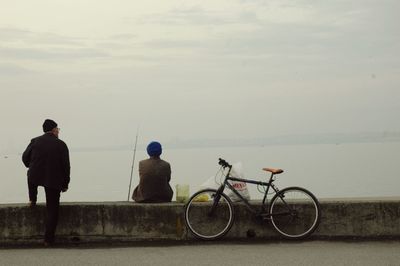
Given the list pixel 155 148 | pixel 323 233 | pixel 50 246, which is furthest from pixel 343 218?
pixel 50 246

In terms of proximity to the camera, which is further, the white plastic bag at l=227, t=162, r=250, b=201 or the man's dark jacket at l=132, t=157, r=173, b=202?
the man's dark jacket at l=132, t=157, r=173, b=202

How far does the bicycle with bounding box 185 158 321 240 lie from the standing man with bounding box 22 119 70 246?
1.85 metres

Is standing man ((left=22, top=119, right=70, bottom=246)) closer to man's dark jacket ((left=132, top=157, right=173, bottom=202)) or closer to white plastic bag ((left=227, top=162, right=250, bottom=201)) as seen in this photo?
man's dark jacket ((left=132, top=157, right=173, bottom=202))

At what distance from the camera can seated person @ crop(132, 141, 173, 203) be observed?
8.63 m

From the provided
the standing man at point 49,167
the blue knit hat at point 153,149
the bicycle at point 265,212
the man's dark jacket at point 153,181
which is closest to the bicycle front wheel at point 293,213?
the bicycle at point 265,212

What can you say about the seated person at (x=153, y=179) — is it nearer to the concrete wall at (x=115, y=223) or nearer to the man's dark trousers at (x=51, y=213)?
the concrete wall at (x=115, y=223)

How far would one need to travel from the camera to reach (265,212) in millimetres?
8242

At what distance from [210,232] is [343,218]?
6.28 feet

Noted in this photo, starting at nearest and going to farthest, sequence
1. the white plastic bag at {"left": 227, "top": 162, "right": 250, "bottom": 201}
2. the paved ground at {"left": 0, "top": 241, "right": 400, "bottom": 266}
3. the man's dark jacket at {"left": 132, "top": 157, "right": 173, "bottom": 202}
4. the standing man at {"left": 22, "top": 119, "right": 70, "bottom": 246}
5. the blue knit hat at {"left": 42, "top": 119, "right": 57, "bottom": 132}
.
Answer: the paved ground at {"left": 0, "top": 241, "right": 400, "bottom": 266}, the standing man at {"left": 22, "top": 119, "right": 70, "bottom": 246}, the blue knit hat at {"left": 42, "top": 119, "right": 57, "bottom": 132}, the white plastic bag at {"left": 227, "top": 162, "right": 250, "bottom": 201}, the man's dark jacket at {"left": 132, "top": 157, "right": 173, "bottom": 202}

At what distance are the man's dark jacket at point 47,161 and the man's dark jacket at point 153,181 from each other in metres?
1.18

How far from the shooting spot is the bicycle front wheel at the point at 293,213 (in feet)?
26.7

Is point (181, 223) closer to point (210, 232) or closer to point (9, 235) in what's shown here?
point (210, 232)

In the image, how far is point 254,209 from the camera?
27.3 ft

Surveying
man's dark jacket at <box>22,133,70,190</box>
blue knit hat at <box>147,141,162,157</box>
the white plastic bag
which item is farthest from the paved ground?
blue knit hat at <box>147,141,162,157</box>
